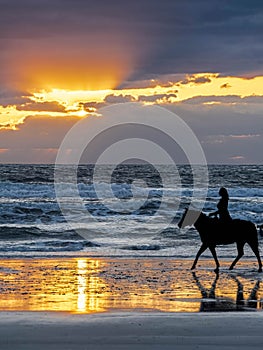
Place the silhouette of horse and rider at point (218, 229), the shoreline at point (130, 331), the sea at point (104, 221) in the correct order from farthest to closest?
the sea at point (104, 221) → the silhouette of horse and rider at point (218, 229) → the shoreline at point (130, 331)

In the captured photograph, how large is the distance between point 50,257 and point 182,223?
4035 mm

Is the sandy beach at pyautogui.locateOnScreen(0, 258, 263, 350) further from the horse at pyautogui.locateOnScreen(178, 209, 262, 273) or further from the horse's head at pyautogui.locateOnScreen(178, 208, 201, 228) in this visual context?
the horse's head at pyautogui.locateOnScreen(178, 208, 201, 228)

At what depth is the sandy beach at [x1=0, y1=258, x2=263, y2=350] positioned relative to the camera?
28.7 ft

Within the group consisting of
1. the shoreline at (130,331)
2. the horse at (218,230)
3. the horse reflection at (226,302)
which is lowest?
the shoreline at (130,331)

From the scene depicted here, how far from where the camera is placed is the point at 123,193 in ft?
163

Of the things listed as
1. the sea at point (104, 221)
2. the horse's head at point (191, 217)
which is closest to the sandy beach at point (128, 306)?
the horse's head at point (191, 217)

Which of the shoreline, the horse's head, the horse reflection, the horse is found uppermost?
the horse's head

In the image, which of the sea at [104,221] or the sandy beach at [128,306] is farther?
the sea at [104,221]

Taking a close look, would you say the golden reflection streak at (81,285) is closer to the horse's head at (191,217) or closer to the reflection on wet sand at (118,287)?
the reflection on wet sand at (118,287)

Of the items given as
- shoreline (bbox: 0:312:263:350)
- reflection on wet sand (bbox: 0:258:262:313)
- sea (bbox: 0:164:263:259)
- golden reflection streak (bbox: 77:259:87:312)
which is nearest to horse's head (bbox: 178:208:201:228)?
reflection on wet sand (bbox: 0:258:262:313)

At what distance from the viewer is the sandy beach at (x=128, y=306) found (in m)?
8.75

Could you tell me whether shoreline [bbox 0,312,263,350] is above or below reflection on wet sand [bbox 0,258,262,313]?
below

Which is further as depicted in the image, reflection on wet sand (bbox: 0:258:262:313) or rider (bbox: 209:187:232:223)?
rider (bbox: 209:187:232:223)

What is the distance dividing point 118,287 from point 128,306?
2.10 m
